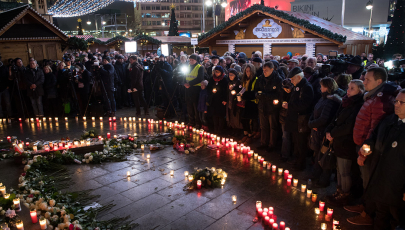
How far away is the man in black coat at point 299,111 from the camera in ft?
19.9

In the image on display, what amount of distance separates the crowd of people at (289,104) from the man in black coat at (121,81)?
0.04m

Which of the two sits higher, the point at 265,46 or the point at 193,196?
the point at 265,46

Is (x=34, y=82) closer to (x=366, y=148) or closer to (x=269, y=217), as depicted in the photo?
(x=269, y=217)

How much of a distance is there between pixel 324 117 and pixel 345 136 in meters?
0.61

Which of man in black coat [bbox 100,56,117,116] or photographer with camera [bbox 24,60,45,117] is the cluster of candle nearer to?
man in black coat [bbox 100,56,117,116]

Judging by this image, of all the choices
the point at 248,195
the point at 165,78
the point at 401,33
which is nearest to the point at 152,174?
the point at 248,195

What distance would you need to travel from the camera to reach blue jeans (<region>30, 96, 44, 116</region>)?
11.4 metres

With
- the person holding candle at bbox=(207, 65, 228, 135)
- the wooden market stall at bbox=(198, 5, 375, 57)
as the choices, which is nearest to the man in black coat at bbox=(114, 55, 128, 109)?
the person holding candle at bbox=(207, 65, 228, 135)

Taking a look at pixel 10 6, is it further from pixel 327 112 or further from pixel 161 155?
pixel 327 112

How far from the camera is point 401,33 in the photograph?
15.8 m

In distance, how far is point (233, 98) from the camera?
27.6 ft

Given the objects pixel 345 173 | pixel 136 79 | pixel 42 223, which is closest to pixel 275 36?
pixel 136 79

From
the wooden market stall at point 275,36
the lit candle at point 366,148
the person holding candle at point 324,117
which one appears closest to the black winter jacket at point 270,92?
the person holding candle at point 324,117

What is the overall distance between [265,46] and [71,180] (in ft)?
43.4
